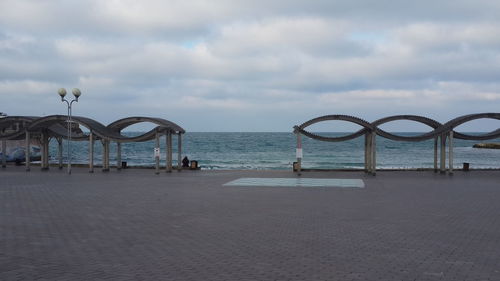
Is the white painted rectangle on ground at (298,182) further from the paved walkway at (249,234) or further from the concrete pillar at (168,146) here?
the concrete pillar at (168,146)

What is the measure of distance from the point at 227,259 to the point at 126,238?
98.9 inches

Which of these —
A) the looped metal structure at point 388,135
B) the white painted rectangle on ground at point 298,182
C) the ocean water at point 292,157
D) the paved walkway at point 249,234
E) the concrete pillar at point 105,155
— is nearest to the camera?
the paved walkway at point 249,234

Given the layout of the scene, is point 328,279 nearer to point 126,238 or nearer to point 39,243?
point 126,238

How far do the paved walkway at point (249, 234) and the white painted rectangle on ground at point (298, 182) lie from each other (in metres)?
2.19

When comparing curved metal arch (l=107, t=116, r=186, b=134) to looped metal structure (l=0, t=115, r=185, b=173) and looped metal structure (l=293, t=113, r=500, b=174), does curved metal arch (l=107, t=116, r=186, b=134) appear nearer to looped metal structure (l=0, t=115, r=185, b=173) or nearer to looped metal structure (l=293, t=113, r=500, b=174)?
looped metal structure (l=0, t=115, r=185, b=173)

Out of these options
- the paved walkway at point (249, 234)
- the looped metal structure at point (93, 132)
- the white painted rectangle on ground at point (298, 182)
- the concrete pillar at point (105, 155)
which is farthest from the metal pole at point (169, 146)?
the paved walkway at point (249, 234)

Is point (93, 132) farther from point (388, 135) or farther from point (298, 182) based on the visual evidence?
point (388, 135)

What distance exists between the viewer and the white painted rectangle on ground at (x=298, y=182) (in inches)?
790

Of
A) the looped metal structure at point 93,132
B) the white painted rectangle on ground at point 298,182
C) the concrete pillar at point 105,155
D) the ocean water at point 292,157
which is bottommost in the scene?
the ocean water at point 292,157

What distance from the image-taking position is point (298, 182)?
21.3 metres

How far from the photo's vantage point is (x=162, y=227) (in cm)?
1082

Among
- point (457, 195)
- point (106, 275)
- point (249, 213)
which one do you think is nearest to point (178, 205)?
point (249, 213)

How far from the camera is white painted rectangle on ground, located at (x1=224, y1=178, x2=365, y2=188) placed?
20062 mm

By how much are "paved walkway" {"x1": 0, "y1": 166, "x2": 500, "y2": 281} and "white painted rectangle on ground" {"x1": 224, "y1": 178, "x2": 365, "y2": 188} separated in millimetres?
2186
